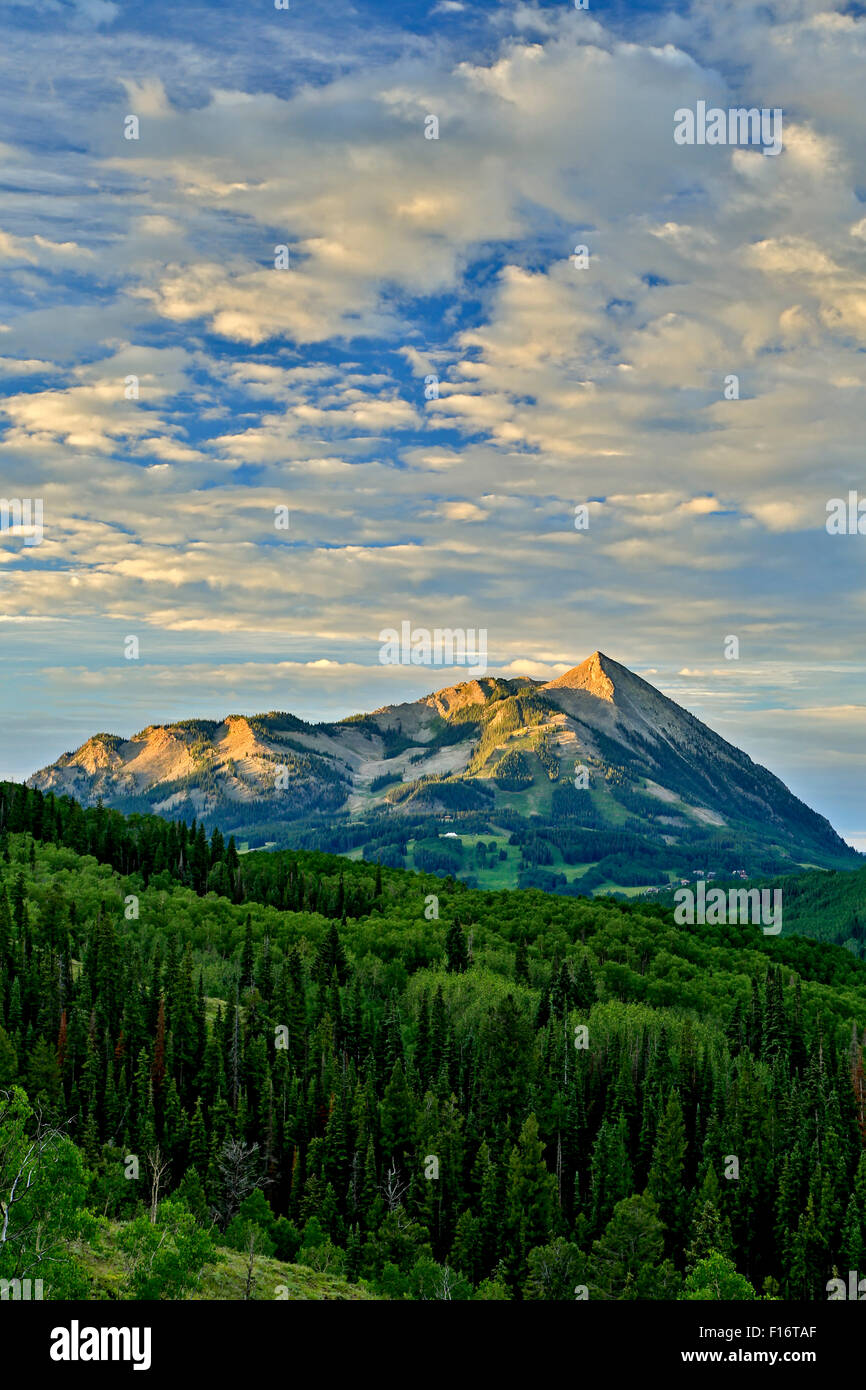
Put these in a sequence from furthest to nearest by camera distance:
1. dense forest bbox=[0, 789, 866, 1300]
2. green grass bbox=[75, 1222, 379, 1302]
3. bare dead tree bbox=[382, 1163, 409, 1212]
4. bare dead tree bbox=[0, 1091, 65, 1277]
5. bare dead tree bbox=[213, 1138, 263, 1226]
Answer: bare dead tree bbox=[382, 1163, 409, 1212] → bare dead tree bbox=[213, 1138, 263, 1226] → dense forest bbox=[0, 789, 866, 1300] → green grass bbox=[75, 1222, 379, 1302] → bare dead tree bbox=[0, 1091, 65, 1277]

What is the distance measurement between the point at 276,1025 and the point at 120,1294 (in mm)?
116851

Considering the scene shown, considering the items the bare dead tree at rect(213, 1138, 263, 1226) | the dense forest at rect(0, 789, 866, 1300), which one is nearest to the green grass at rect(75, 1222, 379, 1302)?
the dense forest at rect(0, 789, 866, 1300)

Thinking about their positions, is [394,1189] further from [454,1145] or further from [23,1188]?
[23,1188]

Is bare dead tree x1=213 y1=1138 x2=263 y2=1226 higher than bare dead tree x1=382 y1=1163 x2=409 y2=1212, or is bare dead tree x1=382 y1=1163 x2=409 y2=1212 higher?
bare dead tree x1=213 y1=1138 x2=263 y2=1226

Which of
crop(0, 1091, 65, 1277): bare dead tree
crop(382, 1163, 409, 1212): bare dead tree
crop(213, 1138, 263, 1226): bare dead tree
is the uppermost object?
crop(0, 1091, 65, 1277): bare dead tree

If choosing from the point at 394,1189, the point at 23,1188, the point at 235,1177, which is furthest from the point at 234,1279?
the point at 394,1189

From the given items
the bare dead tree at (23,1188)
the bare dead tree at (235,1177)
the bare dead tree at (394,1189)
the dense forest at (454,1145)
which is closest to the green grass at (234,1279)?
the dense forest at (454,1145)

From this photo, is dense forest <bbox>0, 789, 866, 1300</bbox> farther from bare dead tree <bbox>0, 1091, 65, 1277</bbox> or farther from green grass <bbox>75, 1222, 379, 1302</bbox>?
bare dead tree <bbox>0, 1091, 65, 1277</bbox>

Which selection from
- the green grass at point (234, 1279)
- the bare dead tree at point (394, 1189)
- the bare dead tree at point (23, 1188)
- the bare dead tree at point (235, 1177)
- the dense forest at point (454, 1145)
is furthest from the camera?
the bare dead tree at point (394, 1189)

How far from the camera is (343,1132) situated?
523ft

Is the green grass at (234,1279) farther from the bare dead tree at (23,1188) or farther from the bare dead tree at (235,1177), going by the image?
the bare dead tree at (235,1177)
